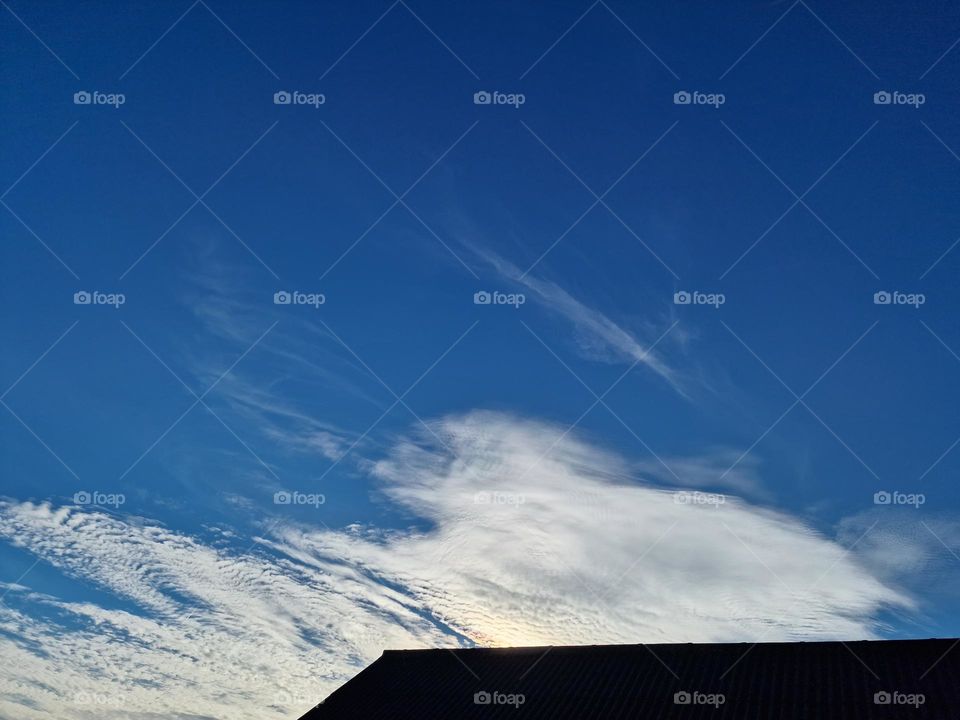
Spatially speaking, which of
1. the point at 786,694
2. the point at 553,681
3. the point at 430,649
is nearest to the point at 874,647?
the point at 786,694

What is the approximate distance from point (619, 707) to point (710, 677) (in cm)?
324

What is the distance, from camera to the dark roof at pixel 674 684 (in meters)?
23.0

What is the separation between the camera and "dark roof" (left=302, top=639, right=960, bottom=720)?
2298 cm

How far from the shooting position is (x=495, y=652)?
31750 mm
